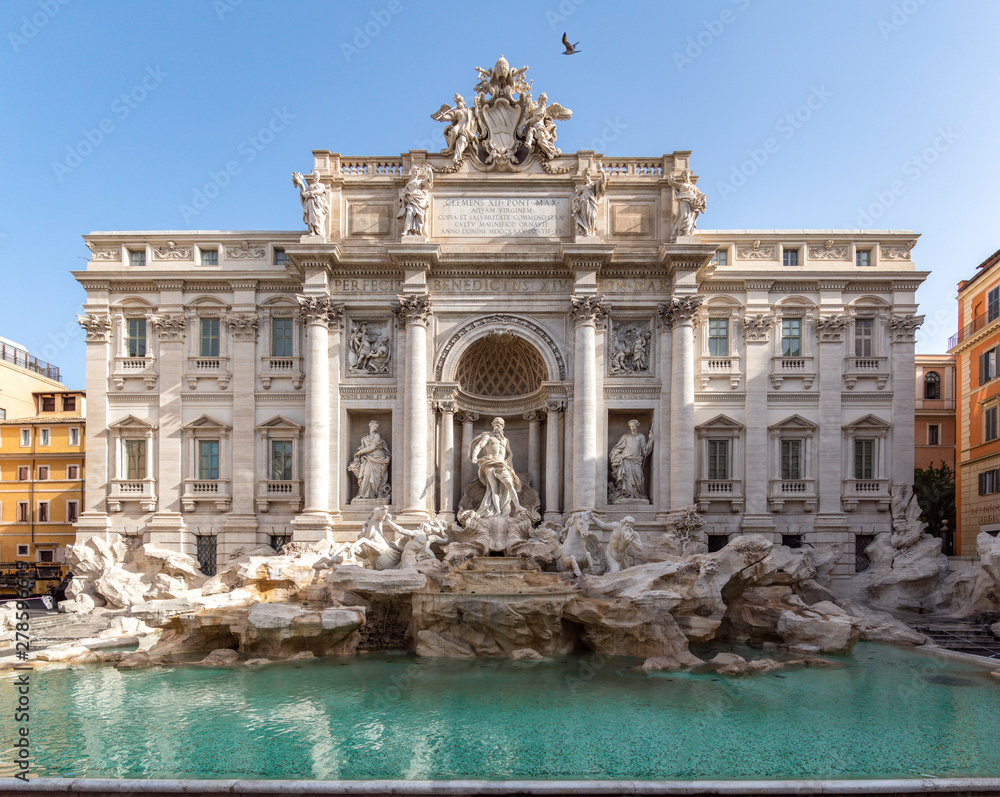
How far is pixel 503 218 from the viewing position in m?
23.9

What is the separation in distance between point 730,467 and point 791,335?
5532 millimetres

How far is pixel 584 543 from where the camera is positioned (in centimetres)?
1958

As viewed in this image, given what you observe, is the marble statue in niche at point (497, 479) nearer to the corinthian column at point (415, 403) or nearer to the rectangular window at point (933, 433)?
the corinthian column at point (415, 403)

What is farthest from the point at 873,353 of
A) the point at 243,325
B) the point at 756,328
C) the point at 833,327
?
the point at 243,325

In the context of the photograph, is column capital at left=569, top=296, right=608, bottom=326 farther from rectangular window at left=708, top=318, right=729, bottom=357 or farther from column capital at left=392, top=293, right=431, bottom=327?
column capital at left=392, top=293, right=431, bottom=327

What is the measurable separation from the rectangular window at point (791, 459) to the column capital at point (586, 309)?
855 cm

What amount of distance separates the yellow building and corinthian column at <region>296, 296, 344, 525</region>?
1596 cm

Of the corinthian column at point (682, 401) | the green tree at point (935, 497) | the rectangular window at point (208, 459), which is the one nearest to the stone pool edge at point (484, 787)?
the corinthian column at point (682, 401)

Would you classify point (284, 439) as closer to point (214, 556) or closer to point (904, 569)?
point (214, 556)

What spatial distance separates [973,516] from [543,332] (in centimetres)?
2011

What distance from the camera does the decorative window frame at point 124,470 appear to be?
78.6 ft

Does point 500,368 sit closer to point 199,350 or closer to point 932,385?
point 199,350

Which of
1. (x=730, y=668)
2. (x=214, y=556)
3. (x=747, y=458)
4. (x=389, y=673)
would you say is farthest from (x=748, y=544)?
(x=214, y=556)

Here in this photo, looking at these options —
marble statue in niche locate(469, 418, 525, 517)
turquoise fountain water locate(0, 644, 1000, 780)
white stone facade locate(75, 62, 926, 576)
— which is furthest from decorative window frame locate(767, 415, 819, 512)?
marble statue in niche locate(469, 418, 525, 517)
